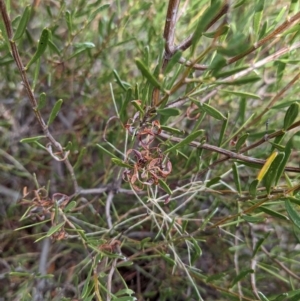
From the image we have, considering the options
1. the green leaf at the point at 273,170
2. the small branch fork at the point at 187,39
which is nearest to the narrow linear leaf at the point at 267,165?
the green leaf at the point at 273,170

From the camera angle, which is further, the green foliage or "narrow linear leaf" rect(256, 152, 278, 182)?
the green foliage

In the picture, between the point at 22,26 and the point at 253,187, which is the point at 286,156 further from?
the point at 22,26

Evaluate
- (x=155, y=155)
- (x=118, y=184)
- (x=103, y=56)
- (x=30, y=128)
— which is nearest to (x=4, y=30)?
(x=155, y=155)

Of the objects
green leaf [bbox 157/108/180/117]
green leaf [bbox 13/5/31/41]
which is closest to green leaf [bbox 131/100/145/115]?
green leaf [bbox 157/108/180/117]

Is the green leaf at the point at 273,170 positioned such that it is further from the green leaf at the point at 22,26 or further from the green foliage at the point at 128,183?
the green leaf at the point at 22,26

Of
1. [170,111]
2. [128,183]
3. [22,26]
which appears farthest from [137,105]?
[128,183]

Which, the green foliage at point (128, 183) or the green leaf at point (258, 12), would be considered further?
the green foliage at point (128, 183)

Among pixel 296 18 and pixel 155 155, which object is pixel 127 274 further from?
pixel 296 18

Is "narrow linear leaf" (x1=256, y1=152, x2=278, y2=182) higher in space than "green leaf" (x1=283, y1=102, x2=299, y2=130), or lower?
lower

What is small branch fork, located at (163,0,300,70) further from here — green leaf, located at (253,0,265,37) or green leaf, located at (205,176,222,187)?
green leaf, located at (205,176,222,187)
